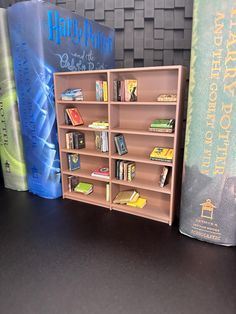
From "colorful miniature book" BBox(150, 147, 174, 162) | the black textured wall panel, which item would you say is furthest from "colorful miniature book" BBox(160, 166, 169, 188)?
the black textured wall panel

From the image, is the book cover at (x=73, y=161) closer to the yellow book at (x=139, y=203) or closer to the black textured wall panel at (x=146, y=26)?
the yellow book at (x=139, y=203)

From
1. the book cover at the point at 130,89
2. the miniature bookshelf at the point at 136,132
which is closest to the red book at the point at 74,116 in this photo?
the miniature bookshelf at the point at 136,132

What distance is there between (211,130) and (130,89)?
985mm

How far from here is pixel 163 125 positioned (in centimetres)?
244

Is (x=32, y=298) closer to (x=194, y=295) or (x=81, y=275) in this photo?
(x=81, y=275)

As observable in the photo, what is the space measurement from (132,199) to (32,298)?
4.87 ft

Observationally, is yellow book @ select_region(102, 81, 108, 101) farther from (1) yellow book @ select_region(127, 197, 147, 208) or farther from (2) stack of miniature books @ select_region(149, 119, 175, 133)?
(1) yellow book @ select_region(127, 197, 147, 208)

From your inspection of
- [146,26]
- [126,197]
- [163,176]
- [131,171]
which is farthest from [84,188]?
[146,26]

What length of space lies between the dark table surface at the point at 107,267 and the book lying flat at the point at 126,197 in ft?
0.53

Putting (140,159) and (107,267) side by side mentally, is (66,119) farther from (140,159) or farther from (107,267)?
(107,267)

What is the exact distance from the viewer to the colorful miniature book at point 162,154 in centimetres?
249

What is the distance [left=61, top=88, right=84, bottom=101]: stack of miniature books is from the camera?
290 cm

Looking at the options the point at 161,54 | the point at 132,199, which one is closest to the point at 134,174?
the point at 132,199

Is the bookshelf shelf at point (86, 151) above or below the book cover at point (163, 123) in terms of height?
below
